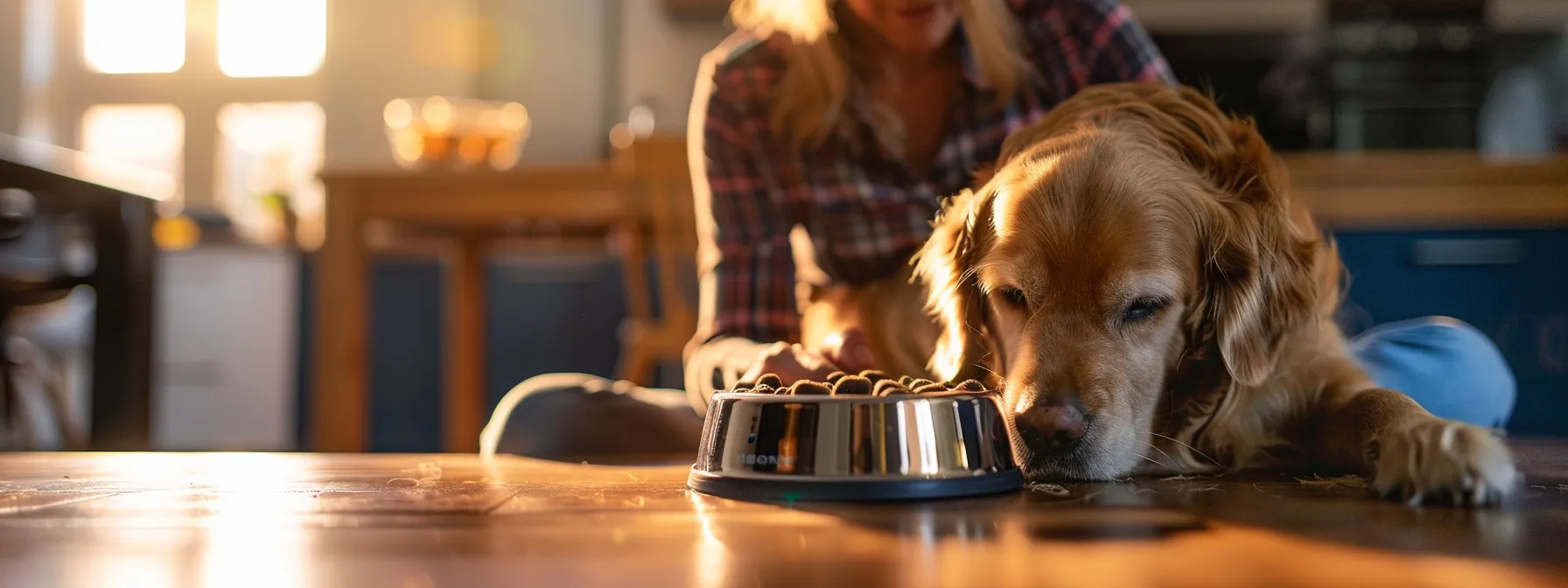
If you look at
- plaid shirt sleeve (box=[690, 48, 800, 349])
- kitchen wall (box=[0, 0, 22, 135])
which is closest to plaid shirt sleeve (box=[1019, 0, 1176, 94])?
plaid shirt sleeve (box=[690, 48, 800, 349])

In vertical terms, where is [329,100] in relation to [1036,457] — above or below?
above

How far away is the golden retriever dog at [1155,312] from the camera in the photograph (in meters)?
0.98

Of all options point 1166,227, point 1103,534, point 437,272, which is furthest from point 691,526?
point 437,272

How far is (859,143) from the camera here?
5.44ft

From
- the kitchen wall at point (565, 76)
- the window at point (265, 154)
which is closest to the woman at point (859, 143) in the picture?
the kitchen wall at point (565, 76)

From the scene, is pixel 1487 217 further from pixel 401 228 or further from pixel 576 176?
pixel 401 228

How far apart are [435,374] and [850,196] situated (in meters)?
3.73

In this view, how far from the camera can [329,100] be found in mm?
5438

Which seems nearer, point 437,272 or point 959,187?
point 959,187

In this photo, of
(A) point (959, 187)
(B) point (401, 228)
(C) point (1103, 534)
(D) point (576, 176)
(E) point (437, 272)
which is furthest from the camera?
(E) point (437, 272)

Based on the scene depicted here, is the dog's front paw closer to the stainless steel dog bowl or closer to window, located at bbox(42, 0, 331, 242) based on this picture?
the stainless steel dog bowl

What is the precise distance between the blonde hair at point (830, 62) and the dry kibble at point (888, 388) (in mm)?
850

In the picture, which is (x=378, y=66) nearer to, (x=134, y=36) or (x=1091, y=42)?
(x=134, y=36)

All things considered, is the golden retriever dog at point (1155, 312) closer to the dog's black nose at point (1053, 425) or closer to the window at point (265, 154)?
the dog's black nose at point (1053, 425)
